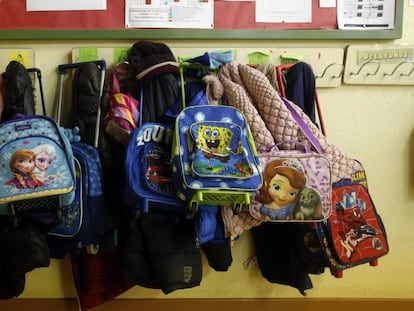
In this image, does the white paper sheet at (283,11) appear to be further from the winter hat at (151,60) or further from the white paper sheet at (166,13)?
the winter hat at (151,60)

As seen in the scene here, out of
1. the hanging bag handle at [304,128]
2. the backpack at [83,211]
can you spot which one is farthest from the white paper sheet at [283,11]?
the backpack at [83,211]

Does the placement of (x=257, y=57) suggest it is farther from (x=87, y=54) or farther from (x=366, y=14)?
(x=87, y=54)

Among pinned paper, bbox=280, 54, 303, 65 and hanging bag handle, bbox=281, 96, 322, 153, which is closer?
hanging bag handle, bbox=281, 96, 322, 153

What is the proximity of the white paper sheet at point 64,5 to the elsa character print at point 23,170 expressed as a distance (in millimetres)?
531

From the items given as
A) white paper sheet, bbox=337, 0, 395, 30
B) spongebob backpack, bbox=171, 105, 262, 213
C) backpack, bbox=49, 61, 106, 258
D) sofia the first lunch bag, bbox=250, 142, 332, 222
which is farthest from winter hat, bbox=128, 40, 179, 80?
white paper sheet, bbox=337, 0, 395, 30

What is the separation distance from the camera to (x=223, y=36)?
1.20m

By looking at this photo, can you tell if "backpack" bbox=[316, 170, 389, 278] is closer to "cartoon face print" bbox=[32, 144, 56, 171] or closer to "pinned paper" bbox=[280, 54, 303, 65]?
"pinned paper" bbox=[280, 54, 303, 65]

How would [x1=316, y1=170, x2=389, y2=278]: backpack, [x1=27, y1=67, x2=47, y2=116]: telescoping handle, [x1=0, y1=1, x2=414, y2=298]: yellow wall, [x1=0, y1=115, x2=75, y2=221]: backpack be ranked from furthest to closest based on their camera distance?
1. [x1=0, y1=1, x2=414, y2=298]: yellow wall
2. [x1=27, y1=67, x2=47, y2=116]: telescoping handle
3. [x1=316, y1=170, x2=389, y2=278]: backpack
4. [x1=0, y1=115, x2=75, y2=221]: backpack

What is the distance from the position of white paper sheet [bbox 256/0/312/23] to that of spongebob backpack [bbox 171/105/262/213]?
0.39m

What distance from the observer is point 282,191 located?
38.9 inches

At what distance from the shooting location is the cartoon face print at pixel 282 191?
99 centimetres

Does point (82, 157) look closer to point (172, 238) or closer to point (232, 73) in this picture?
point (172, 238)

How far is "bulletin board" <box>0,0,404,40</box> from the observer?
1187 mm

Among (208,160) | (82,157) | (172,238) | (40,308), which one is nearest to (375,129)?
(208,160)
